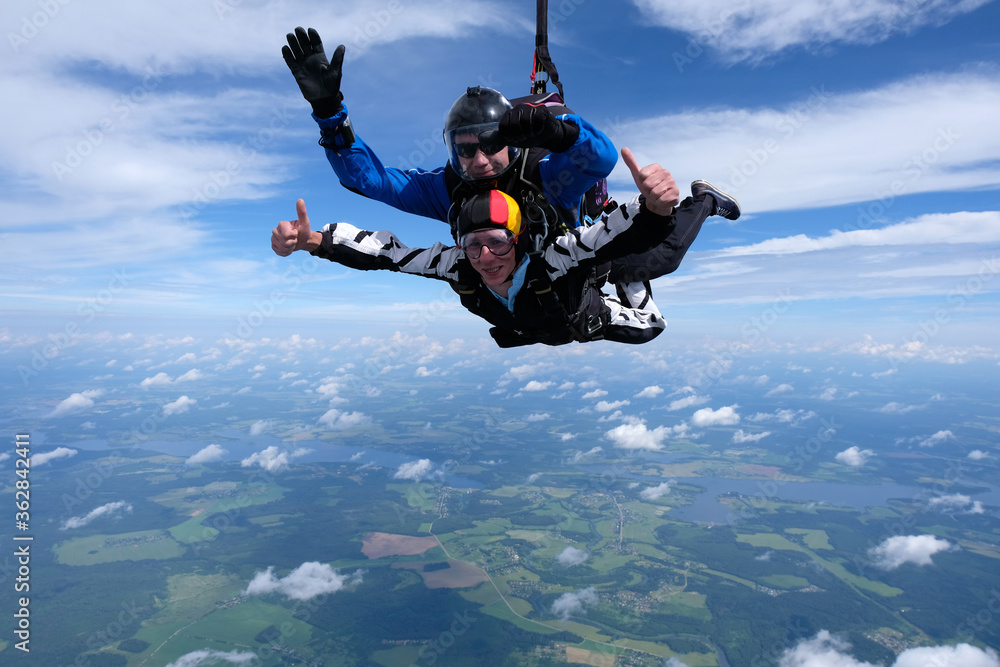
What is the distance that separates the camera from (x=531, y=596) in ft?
220

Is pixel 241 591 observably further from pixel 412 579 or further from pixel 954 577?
pixel 954 577

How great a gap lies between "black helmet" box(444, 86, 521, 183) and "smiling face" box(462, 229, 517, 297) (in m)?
0.51

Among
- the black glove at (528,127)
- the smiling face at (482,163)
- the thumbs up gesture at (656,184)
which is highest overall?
the smiling face at (482,163)

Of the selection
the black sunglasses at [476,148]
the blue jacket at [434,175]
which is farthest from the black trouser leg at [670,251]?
the black sunglasses at [476,148]

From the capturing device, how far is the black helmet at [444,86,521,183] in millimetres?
2902

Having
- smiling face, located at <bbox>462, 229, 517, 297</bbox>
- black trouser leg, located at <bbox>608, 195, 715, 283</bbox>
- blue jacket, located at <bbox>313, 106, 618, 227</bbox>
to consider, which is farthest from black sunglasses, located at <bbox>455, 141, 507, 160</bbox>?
black trouser leg, located at <bbox>608, 195, 715, 283</bbox>

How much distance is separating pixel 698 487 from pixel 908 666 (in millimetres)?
57202

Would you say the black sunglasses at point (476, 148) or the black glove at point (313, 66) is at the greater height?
the black glove at point (313, 66)

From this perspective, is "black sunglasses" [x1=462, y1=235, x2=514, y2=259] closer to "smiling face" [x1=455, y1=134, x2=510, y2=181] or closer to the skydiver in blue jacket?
the skydiver in blue jacket

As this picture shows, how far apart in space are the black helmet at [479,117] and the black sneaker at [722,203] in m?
1.90

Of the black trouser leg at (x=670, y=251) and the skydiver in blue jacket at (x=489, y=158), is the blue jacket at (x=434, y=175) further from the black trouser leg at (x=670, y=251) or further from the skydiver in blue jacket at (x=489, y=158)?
the black trouser leg at (x=670, y=251)

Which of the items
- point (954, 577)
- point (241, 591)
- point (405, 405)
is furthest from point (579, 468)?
point (405, 405)

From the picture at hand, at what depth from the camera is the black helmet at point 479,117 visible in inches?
114

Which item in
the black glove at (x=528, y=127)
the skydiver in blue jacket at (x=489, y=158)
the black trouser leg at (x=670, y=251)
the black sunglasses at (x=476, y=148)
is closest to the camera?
the black glove at (x=528, y=127)
